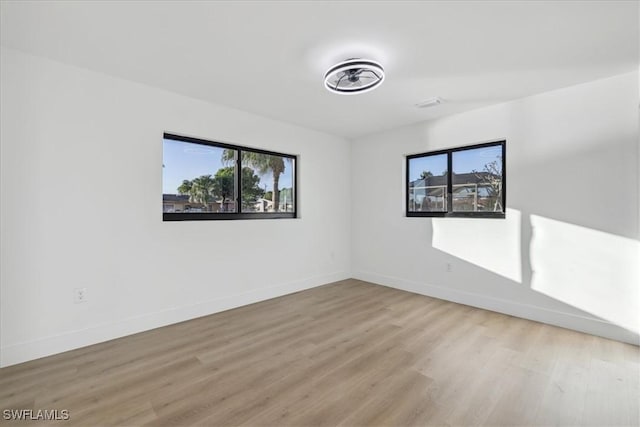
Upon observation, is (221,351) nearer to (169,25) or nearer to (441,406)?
(441,406)

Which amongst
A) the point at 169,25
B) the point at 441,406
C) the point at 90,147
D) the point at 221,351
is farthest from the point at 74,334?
the point at 441,406

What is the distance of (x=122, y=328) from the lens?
8.95 ft

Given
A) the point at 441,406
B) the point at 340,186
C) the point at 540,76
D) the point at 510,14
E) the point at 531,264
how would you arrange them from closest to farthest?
the point at 441,406 → the point at 510,14 → the point at 540,76 → the point at 531,264 → the point at 340,186

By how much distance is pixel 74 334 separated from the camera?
2488 millimetres

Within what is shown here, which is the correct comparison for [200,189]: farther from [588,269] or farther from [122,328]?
[588,269]

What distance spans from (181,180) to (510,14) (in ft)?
10.9

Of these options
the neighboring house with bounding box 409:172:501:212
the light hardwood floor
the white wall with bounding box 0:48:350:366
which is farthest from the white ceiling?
the light hardwood floor

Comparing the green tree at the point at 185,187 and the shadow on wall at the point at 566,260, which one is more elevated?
the green tree at the point at 185,187

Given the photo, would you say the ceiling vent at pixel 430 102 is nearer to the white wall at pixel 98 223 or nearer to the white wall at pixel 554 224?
the white wall at pixel 554 224

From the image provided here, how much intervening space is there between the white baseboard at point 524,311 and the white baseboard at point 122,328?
1903 mm

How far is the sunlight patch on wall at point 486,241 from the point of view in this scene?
3.31m

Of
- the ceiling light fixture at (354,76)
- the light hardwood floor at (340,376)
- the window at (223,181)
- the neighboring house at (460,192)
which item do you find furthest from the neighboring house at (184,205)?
the neighboring house at (460,192)

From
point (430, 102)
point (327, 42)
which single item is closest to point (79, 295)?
point (327, 42)

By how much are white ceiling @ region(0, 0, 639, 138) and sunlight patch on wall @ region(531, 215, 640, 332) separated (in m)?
1.55
